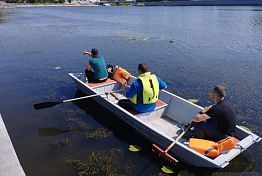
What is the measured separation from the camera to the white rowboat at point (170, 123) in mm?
6641

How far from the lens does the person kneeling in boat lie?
27.2 feet

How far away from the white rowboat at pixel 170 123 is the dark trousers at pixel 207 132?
1.50ft

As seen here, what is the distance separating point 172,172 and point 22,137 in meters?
4.68

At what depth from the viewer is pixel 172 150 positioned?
7348mm

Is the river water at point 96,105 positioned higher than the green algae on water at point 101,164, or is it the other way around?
the river water at point 96,105

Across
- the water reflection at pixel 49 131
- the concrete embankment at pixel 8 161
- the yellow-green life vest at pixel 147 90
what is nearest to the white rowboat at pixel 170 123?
the yellow-green life vest at pixel 147 90

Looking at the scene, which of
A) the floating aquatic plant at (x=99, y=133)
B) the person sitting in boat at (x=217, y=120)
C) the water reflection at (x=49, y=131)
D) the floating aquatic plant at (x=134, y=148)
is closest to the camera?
the person sitting in boat at (x=217, y=120)

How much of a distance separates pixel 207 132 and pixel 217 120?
18.4 inches

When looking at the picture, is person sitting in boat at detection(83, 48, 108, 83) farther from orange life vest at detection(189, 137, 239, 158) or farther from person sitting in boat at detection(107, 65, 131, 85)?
orange life vest at detection(189, 137, 239, 158)

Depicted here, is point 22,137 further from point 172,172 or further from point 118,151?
point 172,172

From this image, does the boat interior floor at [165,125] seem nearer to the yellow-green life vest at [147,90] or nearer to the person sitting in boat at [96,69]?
the yellow-green life vest at [147,90]

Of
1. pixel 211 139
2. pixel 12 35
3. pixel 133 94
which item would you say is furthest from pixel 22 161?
A: pixel 12 35

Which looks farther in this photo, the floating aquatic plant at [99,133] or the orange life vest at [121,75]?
the orange life vest at [121,75]

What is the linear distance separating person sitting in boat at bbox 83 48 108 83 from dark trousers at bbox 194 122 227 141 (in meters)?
5.23
